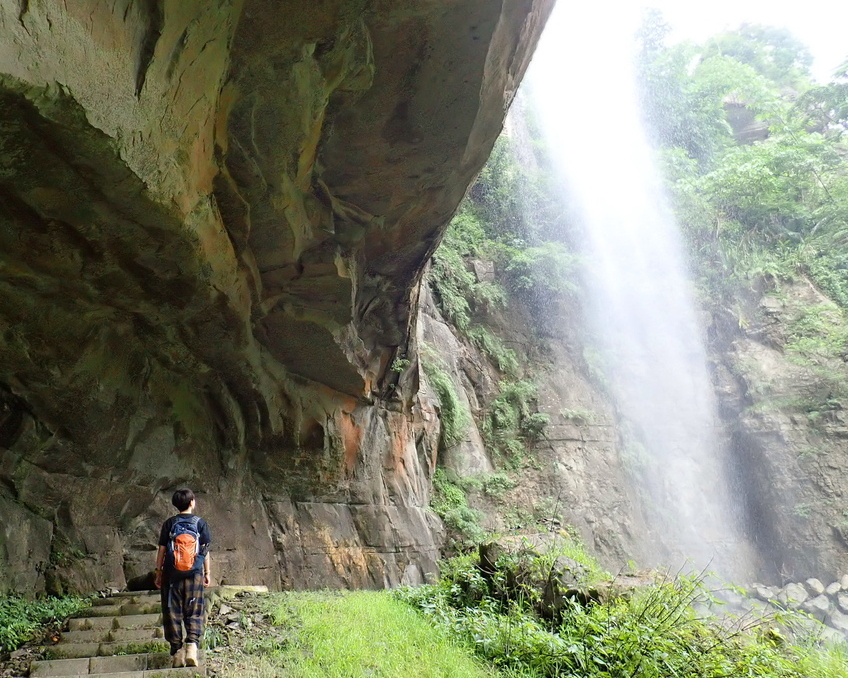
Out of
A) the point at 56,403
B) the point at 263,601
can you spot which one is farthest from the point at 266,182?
the point at 263,601

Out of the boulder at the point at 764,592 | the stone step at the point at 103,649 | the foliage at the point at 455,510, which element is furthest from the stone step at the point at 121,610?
the boulder at the point at 764,592

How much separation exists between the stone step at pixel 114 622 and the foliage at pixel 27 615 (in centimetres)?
34

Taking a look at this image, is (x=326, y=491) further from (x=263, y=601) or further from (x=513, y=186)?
(x=513, y=186)

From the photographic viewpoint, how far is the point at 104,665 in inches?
168

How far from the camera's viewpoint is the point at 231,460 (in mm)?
8852

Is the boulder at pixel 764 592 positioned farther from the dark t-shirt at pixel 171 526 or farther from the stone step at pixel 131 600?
the dark t-shirt at pixel 171 526

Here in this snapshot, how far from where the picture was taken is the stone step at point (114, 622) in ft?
16.5

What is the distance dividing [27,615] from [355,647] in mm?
3220

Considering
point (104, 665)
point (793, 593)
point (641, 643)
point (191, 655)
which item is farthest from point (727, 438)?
point (104, 665)

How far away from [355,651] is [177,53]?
481 cm

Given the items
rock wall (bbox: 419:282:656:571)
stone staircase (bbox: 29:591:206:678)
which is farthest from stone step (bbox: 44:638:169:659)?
rock wall (bbox: 419:282:656:571)

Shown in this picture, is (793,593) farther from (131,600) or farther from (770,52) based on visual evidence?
(770,52)

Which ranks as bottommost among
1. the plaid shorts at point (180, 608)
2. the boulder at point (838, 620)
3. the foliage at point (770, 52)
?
the boulder at point (838, 620)

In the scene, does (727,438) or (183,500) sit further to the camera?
(727,438)
